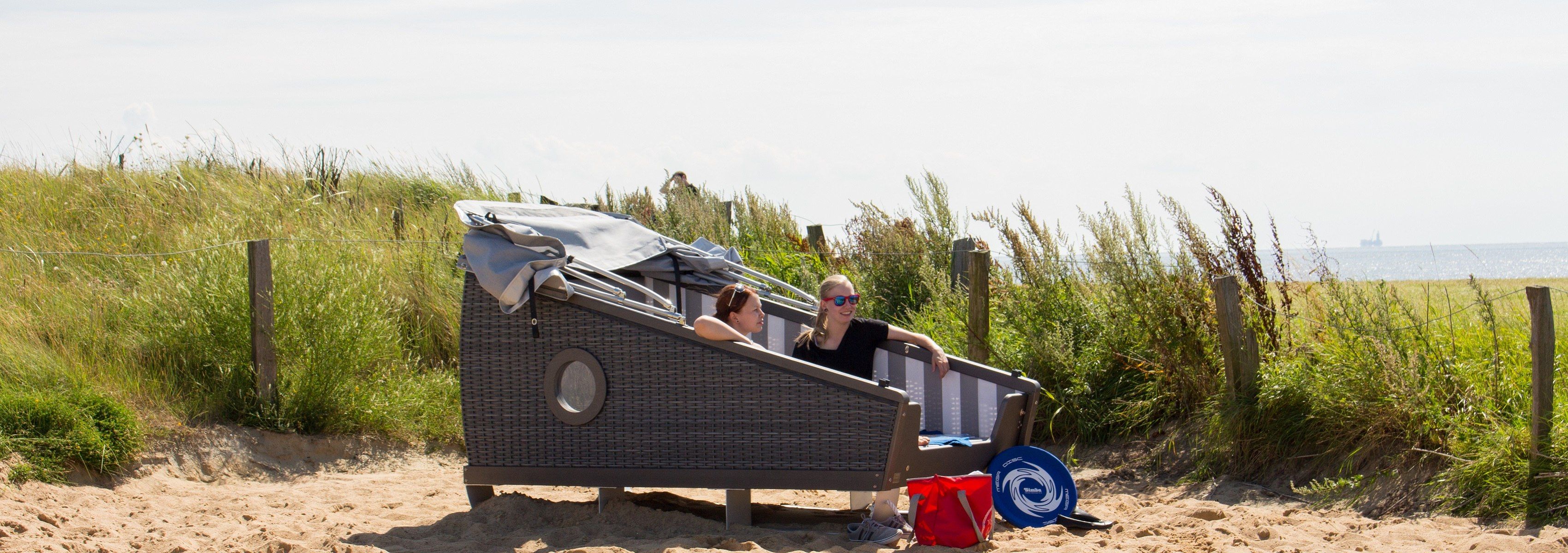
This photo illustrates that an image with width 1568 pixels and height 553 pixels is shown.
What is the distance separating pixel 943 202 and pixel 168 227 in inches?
229

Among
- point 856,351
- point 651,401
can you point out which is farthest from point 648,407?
point 856,351

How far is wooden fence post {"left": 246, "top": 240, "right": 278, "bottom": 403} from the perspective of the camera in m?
6.16

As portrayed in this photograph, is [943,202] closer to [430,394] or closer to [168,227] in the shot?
[430,394]

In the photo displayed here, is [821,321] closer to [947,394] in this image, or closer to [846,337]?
[846,337]

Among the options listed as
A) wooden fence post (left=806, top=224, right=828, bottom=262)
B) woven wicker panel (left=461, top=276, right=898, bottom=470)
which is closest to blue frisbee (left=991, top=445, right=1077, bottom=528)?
woven wicker panel (left=461, top=276, right=898, bottom=470)

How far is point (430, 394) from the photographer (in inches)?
275

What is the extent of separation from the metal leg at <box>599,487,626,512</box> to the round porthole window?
0.46 meters

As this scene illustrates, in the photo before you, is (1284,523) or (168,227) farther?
(168,227)

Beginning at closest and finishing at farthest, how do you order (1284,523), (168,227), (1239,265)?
1. (1284,523)
2. (1239,265)
3. (168,227)

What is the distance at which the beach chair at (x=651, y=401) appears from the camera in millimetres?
4195

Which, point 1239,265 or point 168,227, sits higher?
point 168,227

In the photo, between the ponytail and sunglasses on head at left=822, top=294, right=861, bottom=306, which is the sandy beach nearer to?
the ponytail

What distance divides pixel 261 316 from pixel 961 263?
13.9 ft

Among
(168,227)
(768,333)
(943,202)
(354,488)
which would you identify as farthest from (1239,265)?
(168,227)
